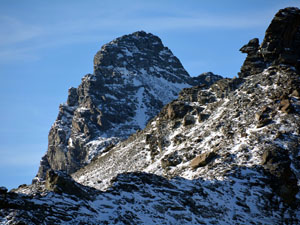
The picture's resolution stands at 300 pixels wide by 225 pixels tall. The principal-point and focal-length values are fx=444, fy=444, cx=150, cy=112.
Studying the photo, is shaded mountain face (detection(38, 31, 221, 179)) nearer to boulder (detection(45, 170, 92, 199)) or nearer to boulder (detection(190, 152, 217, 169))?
boulder (detection(190, 152, 217, 169))

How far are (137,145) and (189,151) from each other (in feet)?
67.7

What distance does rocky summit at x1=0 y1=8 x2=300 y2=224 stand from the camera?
1307 inches

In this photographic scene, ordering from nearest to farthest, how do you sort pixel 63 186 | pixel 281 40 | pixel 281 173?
1. pixel 63 186
2. pixel 281 173
3. pixel 281 40

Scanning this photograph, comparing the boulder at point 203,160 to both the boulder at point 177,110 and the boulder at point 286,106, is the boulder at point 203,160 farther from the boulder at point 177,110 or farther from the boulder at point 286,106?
the boulder at point 177,110

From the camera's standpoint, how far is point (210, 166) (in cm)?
5131

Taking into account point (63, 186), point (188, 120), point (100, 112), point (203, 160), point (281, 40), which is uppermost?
point (100, 112)

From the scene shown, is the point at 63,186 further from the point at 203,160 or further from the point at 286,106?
the point at 286,106

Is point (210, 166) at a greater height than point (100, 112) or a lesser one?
lesser

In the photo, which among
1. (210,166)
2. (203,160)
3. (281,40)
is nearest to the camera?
(210,166)

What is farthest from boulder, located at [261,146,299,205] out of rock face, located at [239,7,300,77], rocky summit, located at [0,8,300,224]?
rock face, located at [239,7,300,77]

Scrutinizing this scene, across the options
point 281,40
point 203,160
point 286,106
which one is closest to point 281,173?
point 203,160

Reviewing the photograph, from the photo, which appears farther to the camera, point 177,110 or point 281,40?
point 177,110

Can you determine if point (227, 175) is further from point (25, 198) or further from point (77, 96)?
point (77, 96)

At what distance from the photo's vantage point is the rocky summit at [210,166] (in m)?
33.2
